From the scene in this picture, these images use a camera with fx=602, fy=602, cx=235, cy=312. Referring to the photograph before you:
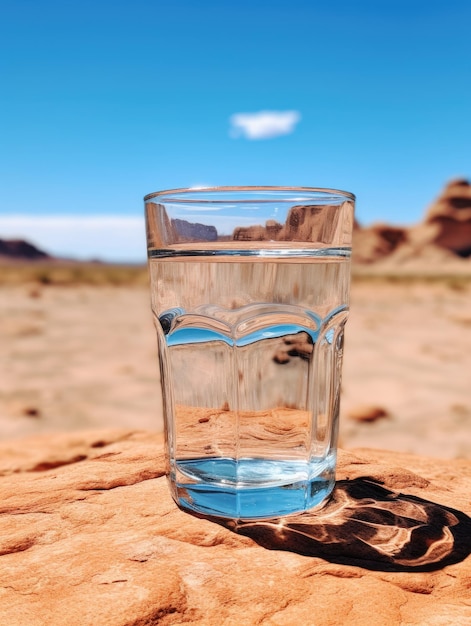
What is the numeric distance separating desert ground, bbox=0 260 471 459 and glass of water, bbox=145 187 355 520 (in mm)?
1841

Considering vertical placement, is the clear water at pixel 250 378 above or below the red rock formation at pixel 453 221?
above

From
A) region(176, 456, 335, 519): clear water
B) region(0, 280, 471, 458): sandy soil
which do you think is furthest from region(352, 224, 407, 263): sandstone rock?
region(176, 456, 335, 519): clear water

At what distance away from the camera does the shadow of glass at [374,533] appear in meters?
0.94

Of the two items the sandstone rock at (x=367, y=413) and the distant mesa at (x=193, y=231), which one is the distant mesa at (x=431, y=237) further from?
the distant mesa at (x=193, y=231)

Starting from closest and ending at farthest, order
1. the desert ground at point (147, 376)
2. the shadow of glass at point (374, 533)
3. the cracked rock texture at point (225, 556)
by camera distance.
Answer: the cracked rock texture at point (225, 556) → the shadow of glass at point (374, 533) → the desert ground at point (147, 376)

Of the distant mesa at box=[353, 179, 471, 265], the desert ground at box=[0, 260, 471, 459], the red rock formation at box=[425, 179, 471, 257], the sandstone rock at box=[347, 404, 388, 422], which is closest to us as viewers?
the desert ground at box=[0, 260, 471, 459]

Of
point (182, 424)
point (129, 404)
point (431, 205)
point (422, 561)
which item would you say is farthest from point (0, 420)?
point (431, 205)

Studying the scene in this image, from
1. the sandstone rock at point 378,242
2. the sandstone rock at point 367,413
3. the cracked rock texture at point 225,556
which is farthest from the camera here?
the sandstone rock at point 378,242

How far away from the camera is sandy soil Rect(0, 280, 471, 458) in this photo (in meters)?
4.61

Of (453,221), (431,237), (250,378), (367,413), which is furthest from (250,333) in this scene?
(453,221)

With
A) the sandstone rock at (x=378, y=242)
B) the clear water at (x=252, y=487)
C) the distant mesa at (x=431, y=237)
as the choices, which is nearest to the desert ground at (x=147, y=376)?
the clear water at (x=252, y=487)

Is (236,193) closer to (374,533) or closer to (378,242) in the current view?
(374,533)

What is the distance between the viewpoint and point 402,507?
1.12 metres

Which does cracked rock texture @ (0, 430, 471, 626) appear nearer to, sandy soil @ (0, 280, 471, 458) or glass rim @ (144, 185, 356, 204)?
glass rim @ (144, 185, 356, 204)
